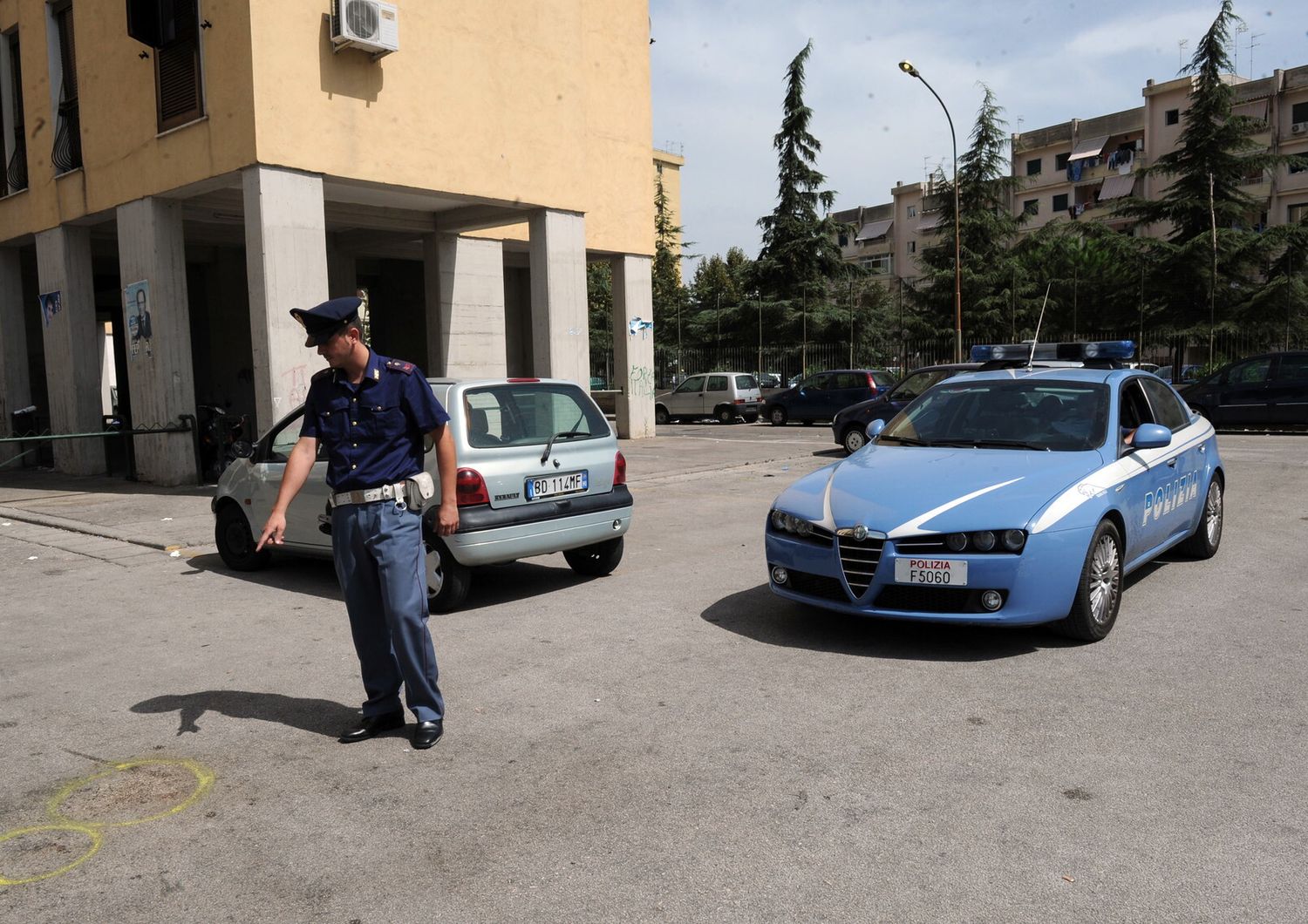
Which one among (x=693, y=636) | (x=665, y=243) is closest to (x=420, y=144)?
(x=693, y=636)

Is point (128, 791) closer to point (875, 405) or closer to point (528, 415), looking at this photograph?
point (528, 415)

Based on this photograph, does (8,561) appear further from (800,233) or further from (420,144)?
(800,233)

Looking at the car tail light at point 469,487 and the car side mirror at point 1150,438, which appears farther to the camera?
the car tail light at point 469,487

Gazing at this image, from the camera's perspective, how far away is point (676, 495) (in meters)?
13.1

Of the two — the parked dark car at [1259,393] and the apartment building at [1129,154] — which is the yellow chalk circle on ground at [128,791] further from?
the apartment building at [1129,154]

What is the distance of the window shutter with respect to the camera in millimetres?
13148

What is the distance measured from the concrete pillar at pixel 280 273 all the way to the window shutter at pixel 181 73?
64.3 inches

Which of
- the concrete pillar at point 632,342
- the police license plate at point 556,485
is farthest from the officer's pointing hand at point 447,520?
the concrete pillar at point 632,342

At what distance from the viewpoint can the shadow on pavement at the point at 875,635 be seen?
560 centimetres

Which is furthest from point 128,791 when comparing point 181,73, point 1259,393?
point 1259,393

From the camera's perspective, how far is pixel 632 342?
2219 cm

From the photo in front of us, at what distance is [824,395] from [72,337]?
58.1 feet

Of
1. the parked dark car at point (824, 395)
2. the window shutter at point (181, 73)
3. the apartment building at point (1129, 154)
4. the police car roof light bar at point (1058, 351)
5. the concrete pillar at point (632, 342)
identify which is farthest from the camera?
the apartment building at point (1129, 154)

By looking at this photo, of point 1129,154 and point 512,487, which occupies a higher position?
point 1129,154
